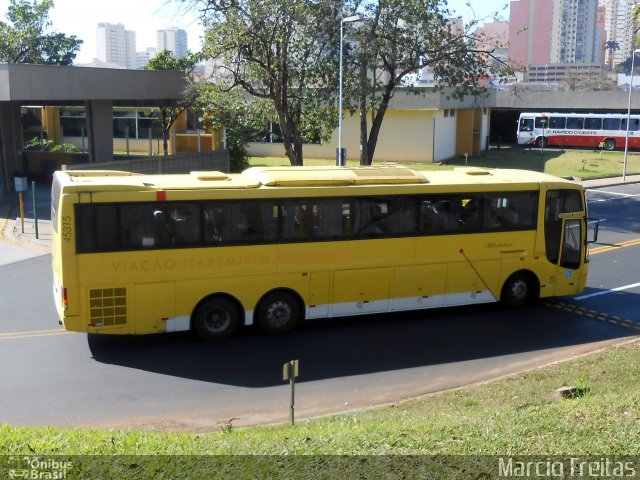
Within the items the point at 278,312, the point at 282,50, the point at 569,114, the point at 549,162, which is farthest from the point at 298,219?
the point at 569,114

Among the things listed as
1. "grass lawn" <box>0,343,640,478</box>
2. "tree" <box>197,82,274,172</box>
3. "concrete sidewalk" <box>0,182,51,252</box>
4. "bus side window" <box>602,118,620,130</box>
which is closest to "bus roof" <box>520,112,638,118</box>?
"bus side window" <box>602,118,620,130</box>

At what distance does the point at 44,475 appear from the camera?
22.7 ft

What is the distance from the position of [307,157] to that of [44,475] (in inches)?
1657

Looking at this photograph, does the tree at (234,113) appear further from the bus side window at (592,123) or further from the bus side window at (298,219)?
the bus side window at (592,123)

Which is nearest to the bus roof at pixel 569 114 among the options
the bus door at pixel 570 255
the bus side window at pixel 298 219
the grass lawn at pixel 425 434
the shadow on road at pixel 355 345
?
the bus door at pixel 570 255

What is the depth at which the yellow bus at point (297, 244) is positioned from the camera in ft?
42.4

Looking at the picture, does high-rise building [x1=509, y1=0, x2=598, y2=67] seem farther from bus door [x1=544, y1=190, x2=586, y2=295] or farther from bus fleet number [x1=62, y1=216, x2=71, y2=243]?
bus fleet number [x1=62, y1=216, x2=71, y2=243]

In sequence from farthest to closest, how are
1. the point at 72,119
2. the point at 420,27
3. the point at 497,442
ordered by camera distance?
the point at 72,119 → the point at 420,27 → the point at 497,442

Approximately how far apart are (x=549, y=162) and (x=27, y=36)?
32.0 metres

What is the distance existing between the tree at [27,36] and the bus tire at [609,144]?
37596 mm

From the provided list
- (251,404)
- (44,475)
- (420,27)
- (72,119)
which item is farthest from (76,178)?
(72,119)

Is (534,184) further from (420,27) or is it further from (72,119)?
(72,119)

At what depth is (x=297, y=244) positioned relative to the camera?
563 inches

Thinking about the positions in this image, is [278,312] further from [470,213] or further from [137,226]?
[470,213]
